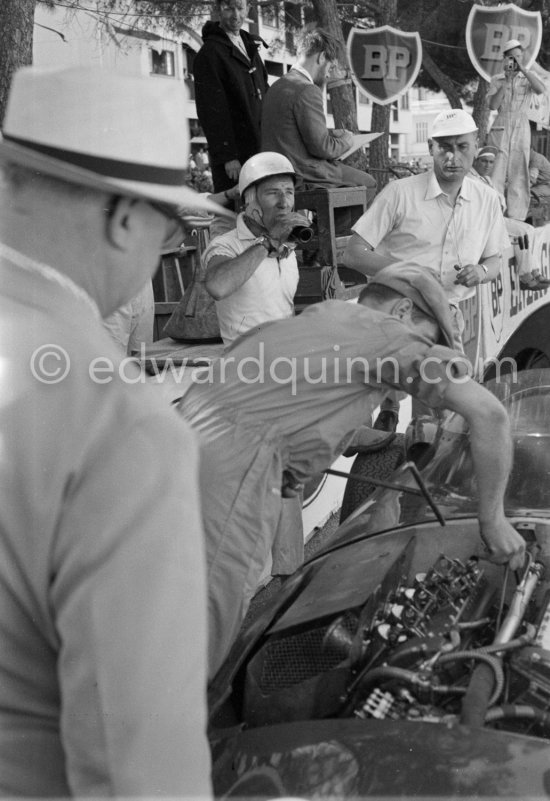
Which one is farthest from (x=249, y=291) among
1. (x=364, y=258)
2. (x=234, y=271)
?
(x=364, y=258)

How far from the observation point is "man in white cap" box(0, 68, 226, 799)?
1.14 meters

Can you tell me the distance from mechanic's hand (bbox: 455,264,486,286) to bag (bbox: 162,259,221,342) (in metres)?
1.76

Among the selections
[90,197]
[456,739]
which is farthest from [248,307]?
[90,197]

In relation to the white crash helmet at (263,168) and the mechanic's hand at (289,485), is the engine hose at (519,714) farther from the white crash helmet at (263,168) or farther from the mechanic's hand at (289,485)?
the white crash helmet at (263,168)

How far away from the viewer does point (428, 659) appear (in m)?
2.17

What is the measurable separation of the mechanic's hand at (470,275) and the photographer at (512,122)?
12.7 feet

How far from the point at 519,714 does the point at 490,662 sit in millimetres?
127

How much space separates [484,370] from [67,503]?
5036 mm

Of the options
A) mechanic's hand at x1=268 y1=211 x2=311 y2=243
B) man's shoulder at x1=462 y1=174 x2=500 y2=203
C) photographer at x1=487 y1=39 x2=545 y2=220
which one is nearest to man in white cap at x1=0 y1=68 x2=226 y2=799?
mechanic's hand at x1=268 y1=211 x2=311 y2=243

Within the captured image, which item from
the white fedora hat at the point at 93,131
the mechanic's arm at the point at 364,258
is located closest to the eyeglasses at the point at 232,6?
the mechanic's arm at the point at 364,258

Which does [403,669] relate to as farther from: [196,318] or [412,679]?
[196,318]

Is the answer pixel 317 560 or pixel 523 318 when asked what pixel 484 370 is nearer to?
pixel 523 318

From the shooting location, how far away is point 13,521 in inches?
45.5

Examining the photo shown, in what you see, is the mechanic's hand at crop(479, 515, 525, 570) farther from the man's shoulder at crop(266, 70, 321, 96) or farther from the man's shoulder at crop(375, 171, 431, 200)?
the man's shoulder at crop(266, 70, 321, 96)
